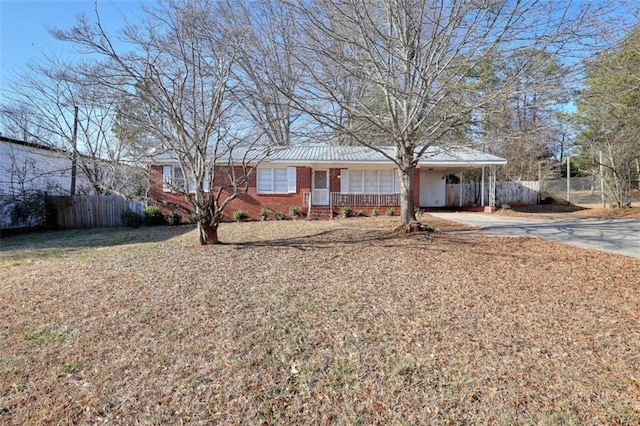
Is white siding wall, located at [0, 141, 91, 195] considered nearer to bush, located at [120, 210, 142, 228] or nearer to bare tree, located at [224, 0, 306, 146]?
bush, located at [120, 210, 142, 228]

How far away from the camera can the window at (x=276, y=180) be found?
16.5 metres

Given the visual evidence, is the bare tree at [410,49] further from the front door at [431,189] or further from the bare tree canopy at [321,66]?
the front door at [431,189]

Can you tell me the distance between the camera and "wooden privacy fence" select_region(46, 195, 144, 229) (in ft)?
49.6

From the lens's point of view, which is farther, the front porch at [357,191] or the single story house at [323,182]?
the front porch at [357,191]

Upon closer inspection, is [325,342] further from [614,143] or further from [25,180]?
[614,143]

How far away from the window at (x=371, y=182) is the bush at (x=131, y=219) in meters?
9.27

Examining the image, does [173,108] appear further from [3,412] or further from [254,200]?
[254,200]

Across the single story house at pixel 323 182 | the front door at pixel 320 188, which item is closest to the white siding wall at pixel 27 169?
the single story house at pixel 323 182

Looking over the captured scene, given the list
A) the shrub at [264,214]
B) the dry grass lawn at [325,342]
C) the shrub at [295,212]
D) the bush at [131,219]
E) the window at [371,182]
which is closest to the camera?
the dry grass lawn at [325,342]

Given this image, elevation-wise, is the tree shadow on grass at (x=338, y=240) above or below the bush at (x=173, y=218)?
below

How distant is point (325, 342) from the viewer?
346cm

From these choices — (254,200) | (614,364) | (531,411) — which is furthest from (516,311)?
(254,200)

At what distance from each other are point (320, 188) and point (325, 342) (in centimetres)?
1422

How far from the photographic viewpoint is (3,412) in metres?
2.50
